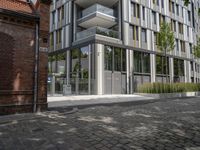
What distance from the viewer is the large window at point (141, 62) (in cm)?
2589

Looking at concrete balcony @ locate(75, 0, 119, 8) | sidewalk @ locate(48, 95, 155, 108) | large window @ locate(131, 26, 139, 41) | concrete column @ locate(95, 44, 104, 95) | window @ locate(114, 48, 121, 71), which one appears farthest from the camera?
large window @ locate(131, 26, 139, 41)

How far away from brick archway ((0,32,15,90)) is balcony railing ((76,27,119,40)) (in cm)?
1439

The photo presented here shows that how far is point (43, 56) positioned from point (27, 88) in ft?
5.91

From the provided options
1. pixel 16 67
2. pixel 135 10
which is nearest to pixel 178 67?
pixel 135 10

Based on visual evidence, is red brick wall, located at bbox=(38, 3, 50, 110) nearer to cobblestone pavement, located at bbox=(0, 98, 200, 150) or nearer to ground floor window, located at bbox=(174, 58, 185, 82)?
cobblestone pavement, located at bbox=(0, 98, 200, 150)

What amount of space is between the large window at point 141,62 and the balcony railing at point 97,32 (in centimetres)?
431

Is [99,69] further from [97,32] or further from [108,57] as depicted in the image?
[97,32]

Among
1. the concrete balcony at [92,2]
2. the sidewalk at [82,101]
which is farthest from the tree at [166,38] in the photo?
the sidewalk at [82,101]

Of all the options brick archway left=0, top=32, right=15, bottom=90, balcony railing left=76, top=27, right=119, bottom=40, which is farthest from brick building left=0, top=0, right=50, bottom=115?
balcony railing left=76, top=27, right=119, bottom=40

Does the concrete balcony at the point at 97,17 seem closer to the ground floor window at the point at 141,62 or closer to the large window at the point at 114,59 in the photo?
the large window at the point at 114,59

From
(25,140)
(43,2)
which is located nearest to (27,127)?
(25,140)

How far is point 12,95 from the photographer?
8.41 meters

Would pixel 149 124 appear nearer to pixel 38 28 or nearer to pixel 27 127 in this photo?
pixel 27 127

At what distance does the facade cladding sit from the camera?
870 inches
